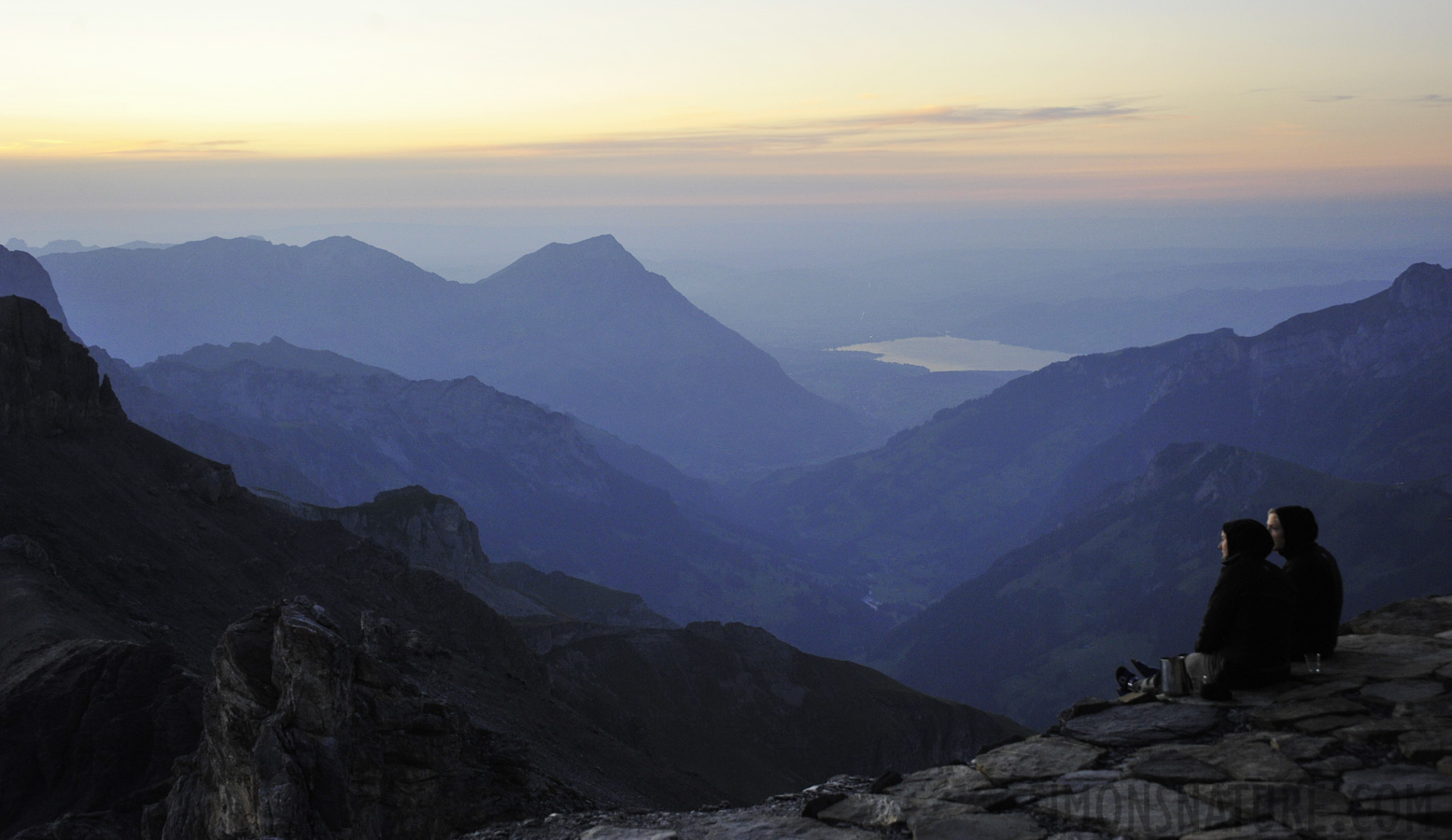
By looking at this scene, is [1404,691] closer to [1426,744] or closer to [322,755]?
[1426,744]

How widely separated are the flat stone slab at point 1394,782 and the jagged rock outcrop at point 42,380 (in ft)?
220

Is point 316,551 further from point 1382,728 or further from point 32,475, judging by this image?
point 1382,728

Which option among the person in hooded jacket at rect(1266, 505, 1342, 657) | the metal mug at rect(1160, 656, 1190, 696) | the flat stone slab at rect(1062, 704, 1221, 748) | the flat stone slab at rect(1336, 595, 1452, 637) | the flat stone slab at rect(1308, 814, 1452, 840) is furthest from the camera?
the flat stone slab at rect(1336, 595, 1452, 637)

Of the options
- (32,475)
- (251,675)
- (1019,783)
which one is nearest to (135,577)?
(32,475)

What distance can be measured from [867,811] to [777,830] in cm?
106

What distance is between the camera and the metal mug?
13602 mm

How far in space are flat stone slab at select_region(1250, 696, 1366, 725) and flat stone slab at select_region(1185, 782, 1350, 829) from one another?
182 cm

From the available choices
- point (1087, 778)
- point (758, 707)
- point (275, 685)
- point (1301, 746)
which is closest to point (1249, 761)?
point (1301, 746)

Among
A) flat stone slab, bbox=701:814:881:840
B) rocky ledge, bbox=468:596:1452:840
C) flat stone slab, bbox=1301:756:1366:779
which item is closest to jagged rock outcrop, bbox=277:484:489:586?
flat stone slab, bbox=701:814:881:840

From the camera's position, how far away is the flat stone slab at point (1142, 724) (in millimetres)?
12492

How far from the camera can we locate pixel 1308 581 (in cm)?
1373

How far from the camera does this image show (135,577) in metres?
50.8

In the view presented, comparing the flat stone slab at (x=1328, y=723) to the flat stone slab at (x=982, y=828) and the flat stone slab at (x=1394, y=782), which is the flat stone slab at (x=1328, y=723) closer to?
the flat stone slab at (x=1394, y=782)

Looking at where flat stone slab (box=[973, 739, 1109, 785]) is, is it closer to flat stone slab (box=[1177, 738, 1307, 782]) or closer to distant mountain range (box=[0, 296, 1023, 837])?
flat stone slab (box=[1177, 738, 1307, 782])
